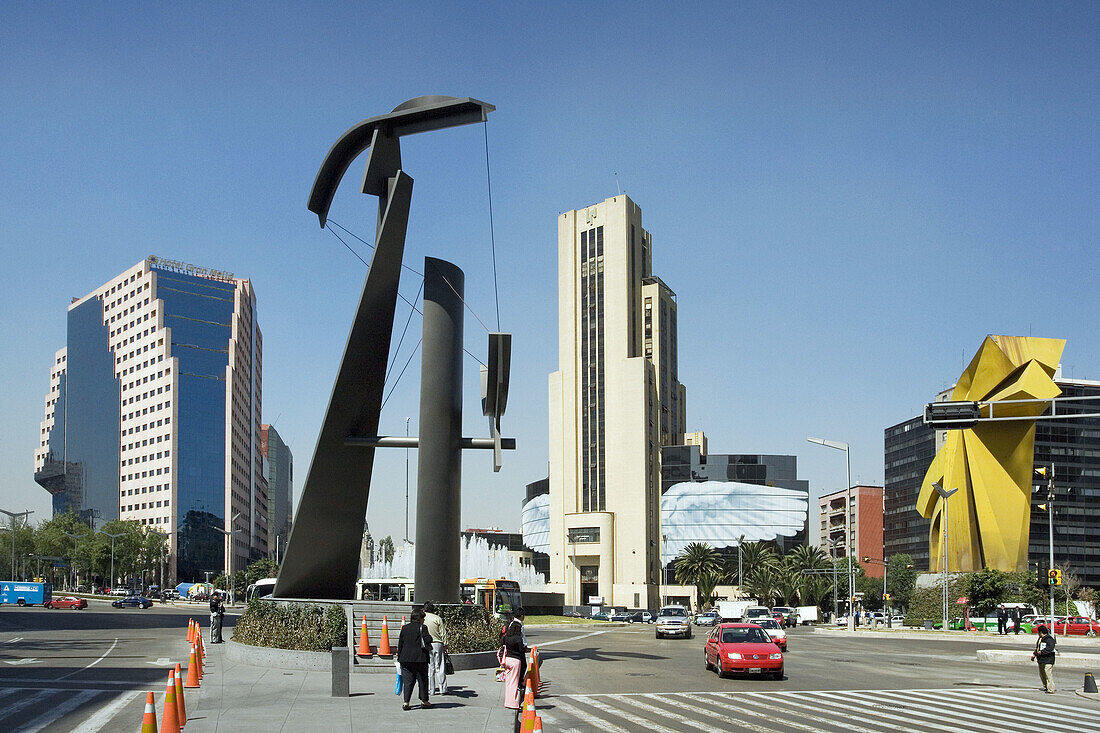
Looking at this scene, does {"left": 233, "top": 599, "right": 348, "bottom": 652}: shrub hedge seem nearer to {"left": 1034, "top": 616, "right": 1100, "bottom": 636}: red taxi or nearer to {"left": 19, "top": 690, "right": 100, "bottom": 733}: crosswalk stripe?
{"left": 19, "top": 690, "right": 100, "bottom": 733}: crosswalk stripe

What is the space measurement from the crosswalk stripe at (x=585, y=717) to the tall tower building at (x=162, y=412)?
142342mm

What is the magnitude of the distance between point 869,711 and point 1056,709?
4.00 meters

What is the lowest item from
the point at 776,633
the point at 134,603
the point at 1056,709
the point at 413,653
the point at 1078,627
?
the point at 134,603

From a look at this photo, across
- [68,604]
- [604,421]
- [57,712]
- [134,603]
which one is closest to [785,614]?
[604,421]

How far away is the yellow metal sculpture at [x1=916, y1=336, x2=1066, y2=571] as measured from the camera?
87500 millimetres

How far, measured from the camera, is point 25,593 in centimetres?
8694

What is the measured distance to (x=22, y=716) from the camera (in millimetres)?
15898

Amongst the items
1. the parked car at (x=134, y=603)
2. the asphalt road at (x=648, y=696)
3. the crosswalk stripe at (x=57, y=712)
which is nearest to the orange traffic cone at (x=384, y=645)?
the asphalt road at (x=648, y=696)

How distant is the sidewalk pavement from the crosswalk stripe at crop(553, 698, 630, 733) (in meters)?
0.61

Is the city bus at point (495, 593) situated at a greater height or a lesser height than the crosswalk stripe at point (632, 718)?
lesser

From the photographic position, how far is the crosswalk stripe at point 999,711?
662 inches

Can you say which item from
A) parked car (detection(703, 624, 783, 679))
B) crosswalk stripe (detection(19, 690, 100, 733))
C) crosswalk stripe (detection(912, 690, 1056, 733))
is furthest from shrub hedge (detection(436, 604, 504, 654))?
crosswalk stripe (detection(912, 690, 1056, 733))

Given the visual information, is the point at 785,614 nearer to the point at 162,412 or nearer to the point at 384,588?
the point at 384,588

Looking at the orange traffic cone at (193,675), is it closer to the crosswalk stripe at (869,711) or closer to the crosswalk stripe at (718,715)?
the crosswalk stripe at (718,715)
